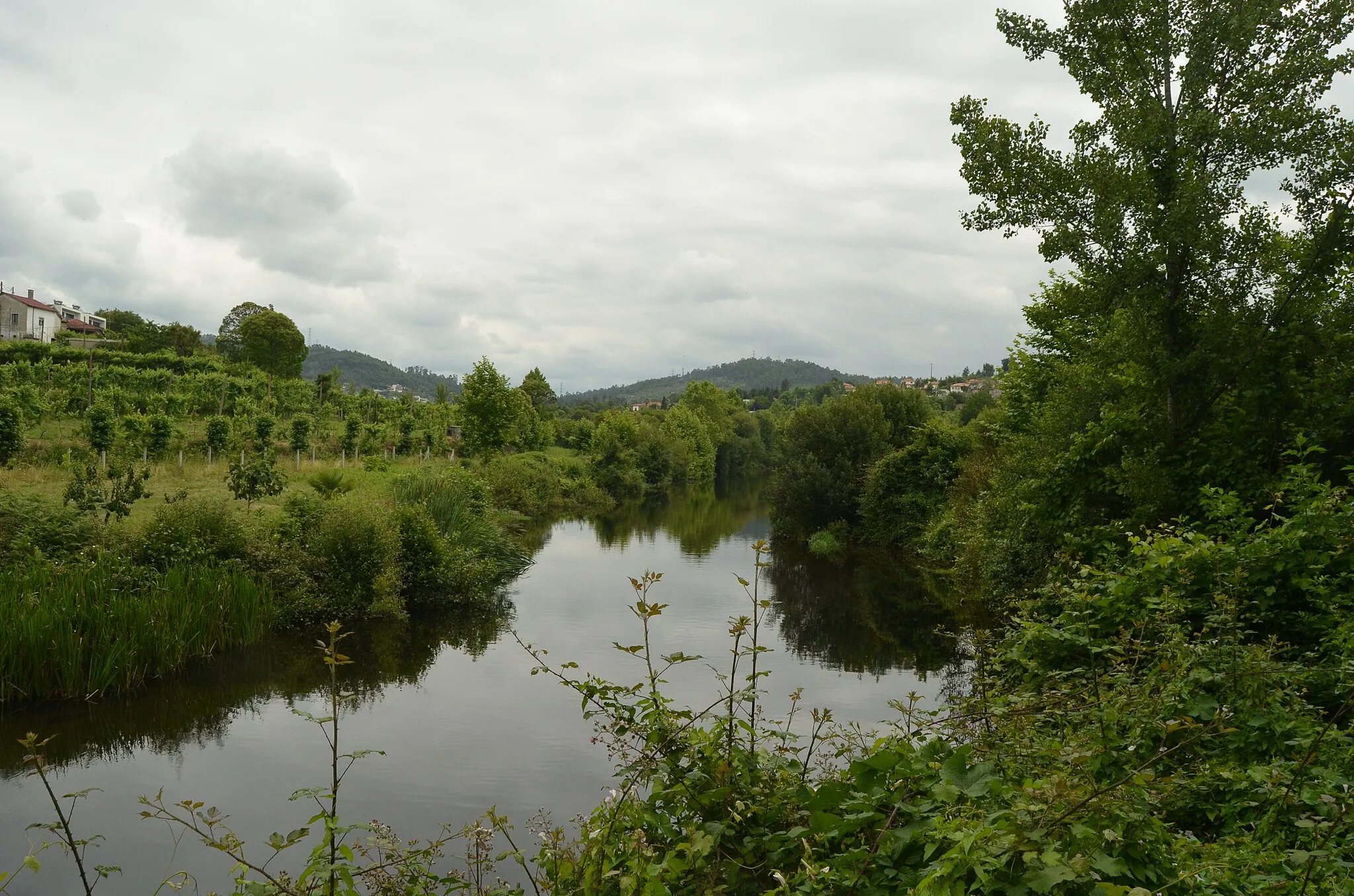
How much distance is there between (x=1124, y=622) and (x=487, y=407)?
33767 millimetres

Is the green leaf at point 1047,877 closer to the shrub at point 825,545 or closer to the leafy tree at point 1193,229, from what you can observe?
the leafy tree at point 1193,229

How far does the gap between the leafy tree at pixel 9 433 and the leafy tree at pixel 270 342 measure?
33170 millimetres

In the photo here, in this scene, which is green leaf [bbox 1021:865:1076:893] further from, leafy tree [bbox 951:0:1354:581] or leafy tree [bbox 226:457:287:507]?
leafy tree [bbox 226:457:287:507]

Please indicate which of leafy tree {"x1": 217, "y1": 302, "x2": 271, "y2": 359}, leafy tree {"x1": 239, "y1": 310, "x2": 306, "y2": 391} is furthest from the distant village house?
leafy tree {"x1": 239, "y1": 310, "x2": 306, "y2": 391}

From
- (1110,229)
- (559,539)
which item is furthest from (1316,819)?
(559,539)

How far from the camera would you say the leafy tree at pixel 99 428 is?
2217 cm

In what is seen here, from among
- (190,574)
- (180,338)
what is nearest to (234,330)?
(180,338)

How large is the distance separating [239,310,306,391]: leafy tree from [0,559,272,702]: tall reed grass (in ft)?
146

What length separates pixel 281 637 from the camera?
568 inches

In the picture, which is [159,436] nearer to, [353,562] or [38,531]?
[353,562]

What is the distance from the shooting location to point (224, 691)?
11977 mm

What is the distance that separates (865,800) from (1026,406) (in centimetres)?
2079

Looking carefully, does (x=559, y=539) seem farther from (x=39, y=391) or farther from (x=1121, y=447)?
(x=1121, y=447)

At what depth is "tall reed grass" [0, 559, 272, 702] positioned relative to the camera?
1048 cm
